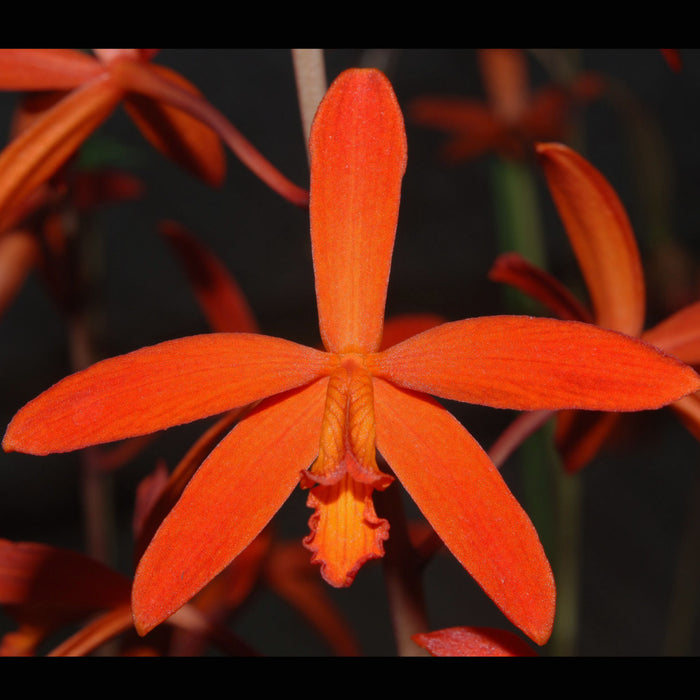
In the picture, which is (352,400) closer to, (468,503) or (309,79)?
(468,503)

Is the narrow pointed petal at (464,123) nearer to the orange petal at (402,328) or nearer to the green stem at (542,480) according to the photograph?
the green stem at (542,480)

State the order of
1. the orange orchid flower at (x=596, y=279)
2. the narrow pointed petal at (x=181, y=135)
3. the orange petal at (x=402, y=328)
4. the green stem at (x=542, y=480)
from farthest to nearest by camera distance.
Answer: the green stem at (x=542, y=480) → the orange petal at (x=402, y=328) → the narrow pointed petal at (x=181, y=135) → the orange orchid flower at (x=596, y=279)

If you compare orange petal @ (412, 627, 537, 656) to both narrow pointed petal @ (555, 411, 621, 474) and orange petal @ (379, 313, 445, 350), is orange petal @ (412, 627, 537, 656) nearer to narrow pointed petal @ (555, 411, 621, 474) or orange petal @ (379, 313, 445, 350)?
narrow pointed petal @ (555, 411, 621, 474)

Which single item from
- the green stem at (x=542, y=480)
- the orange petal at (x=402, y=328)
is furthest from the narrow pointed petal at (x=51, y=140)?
the green stem at (x=542, y=480)

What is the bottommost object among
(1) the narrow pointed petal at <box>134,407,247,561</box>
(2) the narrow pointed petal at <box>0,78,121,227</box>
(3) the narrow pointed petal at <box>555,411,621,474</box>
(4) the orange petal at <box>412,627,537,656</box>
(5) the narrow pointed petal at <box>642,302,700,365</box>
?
(4) the orange petal at <box>412,627,537,656</box>

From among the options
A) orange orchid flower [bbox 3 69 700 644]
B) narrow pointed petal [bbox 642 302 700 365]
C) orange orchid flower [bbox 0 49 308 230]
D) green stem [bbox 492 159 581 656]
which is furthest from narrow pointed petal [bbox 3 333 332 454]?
green stem [bbox 492 159 581 656]

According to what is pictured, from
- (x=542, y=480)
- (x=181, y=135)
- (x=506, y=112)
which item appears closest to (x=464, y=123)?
(x=506, y=112)
